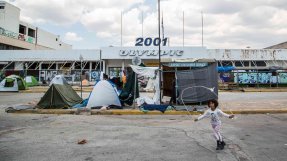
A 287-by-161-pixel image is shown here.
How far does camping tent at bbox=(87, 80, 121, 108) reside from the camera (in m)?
13.8

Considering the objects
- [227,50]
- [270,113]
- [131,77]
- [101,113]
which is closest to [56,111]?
[101,113]

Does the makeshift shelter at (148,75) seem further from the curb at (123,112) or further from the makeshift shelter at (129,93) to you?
the curb at (123,112)

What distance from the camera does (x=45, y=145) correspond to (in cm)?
675

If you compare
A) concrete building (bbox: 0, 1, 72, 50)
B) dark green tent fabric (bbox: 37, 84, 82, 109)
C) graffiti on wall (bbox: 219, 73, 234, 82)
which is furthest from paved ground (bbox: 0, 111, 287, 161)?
concrete building (bbox: 0, 1, 72, 50)

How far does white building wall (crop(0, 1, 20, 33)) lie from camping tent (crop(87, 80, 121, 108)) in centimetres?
4415

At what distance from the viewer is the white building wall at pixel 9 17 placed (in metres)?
51.5

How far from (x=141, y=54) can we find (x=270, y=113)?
24773mm

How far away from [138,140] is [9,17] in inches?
2060

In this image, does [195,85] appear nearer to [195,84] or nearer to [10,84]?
[195,84]

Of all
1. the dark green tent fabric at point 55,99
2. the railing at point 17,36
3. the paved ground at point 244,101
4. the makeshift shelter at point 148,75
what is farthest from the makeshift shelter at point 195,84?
the railing at point 17,36

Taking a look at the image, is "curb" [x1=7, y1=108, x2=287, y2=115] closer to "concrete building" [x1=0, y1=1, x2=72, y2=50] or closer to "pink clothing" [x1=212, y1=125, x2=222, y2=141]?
"pink clothing" [x1=212, y1=125, x2=222, y2=141]

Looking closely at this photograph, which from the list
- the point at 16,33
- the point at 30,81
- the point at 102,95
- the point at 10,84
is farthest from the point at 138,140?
the point at 16,33

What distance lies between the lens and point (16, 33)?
52.5 m

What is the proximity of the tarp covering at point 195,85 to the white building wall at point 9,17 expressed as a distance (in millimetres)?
45965
